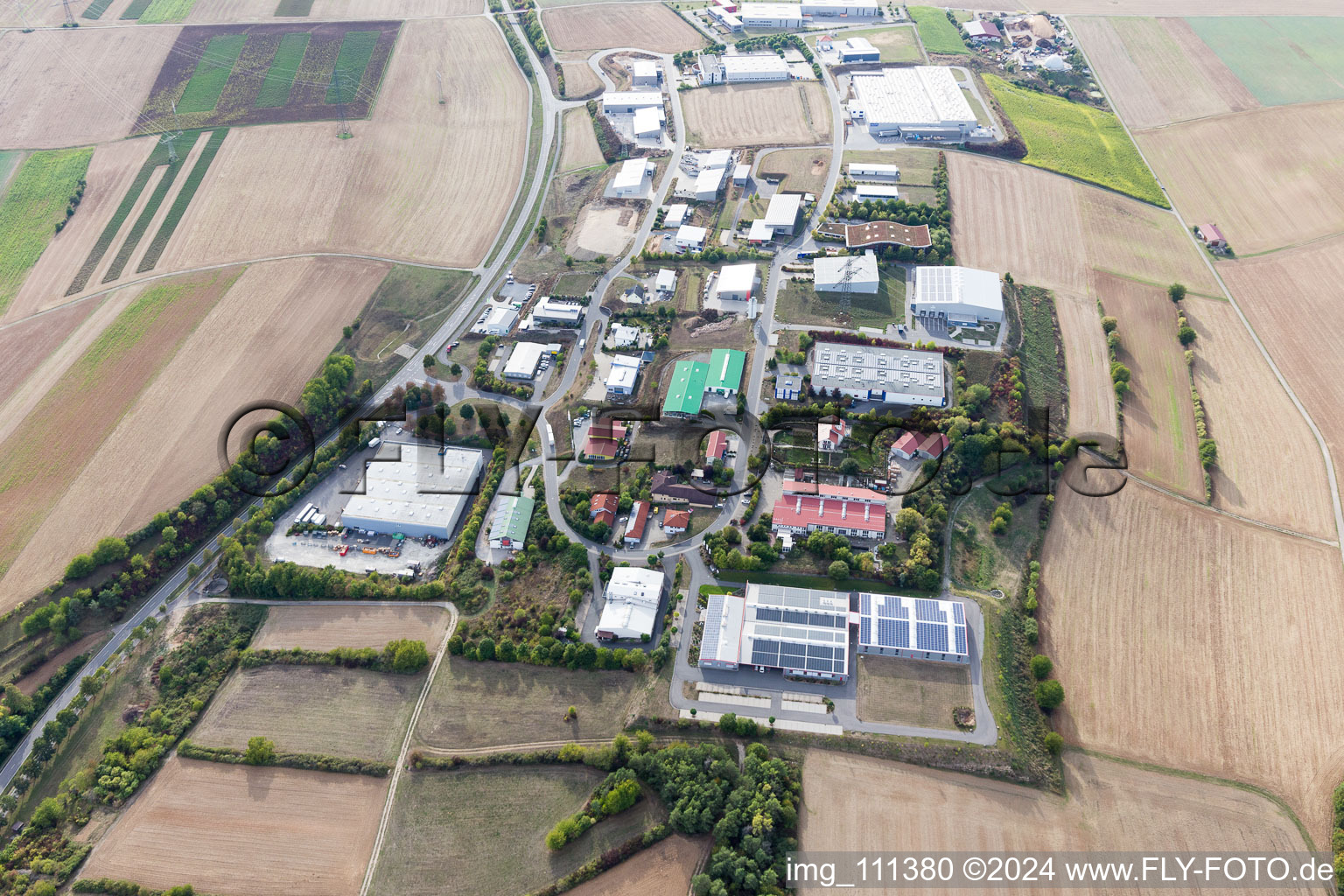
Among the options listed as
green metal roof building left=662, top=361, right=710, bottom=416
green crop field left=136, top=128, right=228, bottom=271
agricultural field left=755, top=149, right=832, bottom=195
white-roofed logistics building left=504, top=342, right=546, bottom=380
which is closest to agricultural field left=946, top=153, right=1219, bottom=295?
agricultural field left=755, top=149, right=832, bottom=195

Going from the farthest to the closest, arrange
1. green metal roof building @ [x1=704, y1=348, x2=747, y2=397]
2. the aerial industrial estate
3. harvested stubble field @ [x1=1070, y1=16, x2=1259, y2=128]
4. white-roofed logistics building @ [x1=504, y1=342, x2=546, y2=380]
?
harvested stubble field @ [x1=1070, y1=16, x2=1259, y2=128] → white-roofed logistics building @ [x1=504, y1=342, x2=546, y2=380] → green metal roof building @ [x1=704, y1=348, x2=747, y2=397] → the aerial industrial estate

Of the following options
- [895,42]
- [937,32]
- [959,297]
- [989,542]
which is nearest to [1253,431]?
[959,297]

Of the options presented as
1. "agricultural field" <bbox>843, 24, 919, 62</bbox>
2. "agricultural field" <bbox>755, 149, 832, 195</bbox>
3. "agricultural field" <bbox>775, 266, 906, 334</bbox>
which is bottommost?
"agricultural field" <bbox>775, 266, 906, 334</bbox>

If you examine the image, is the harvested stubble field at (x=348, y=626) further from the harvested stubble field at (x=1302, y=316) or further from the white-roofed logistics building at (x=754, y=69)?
the white-roofed logistics building at (x=754, y=69)

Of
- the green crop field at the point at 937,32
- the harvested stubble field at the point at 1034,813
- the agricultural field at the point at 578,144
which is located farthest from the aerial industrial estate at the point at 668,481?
the green crop field at the point at 937,32

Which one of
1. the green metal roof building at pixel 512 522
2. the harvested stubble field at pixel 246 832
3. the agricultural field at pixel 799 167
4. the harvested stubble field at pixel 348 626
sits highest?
the agricultural field at pixel 799 167

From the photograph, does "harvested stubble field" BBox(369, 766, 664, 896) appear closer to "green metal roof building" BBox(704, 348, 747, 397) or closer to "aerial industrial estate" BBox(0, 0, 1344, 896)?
"aerial industrial estate" BBox(0, 0, 1344, 896)
